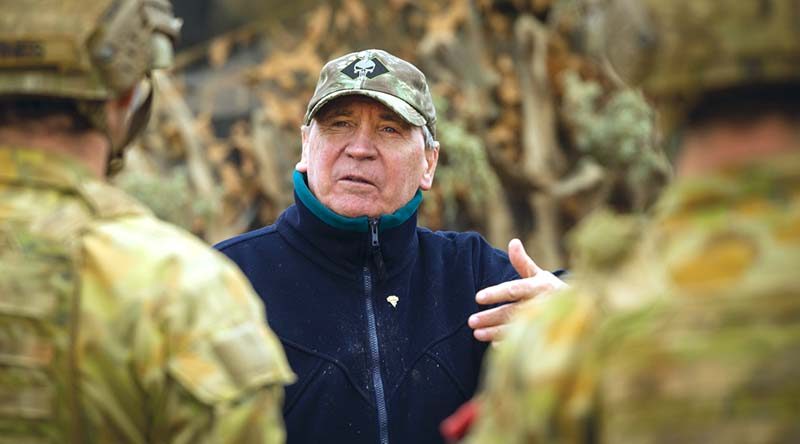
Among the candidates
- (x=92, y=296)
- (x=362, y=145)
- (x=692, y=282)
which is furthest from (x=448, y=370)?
(x=692, y=282)

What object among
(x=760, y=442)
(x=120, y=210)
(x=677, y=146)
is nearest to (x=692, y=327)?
(x=760, y=442)

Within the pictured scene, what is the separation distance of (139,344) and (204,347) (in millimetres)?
110

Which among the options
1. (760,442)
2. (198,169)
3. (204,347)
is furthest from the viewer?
(198,169)

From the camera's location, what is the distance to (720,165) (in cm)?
186

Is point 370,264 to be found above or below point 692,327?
below

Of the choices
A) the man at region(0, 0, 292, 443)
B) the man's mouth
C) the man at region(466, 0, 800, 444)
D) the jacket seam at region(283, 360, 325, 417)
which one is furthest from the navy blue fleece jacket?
the man at region(466, 0, 800, 444)

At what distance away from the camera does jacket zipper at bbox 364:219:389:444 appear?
11.8ft

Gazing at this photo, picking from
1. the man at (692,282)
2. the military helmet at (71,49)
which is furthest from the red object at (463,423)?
the military helmet at (71,49)

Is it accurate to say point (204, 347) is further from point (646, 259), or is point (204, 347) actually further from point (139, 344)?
point (646, 259)

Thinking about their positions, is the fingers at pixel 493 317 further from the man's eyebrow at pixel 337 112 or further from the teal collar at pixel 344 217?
the man's eyebrow at pixel 337 112

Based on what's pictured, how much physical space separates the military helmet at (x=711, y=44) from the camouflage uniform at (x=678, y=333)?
0.13 metres

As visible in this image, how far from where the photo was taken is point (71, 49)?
222cm

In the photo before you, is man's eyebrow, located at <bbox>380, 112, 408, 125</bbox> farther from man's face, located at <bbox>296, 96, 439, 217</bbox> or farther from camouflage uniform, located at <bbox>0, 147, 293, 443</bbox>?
camouflage uniform, located at <bbox>0, 147, 293, 443</bbox>

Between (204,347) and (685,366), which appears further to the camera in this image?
(204,347)
